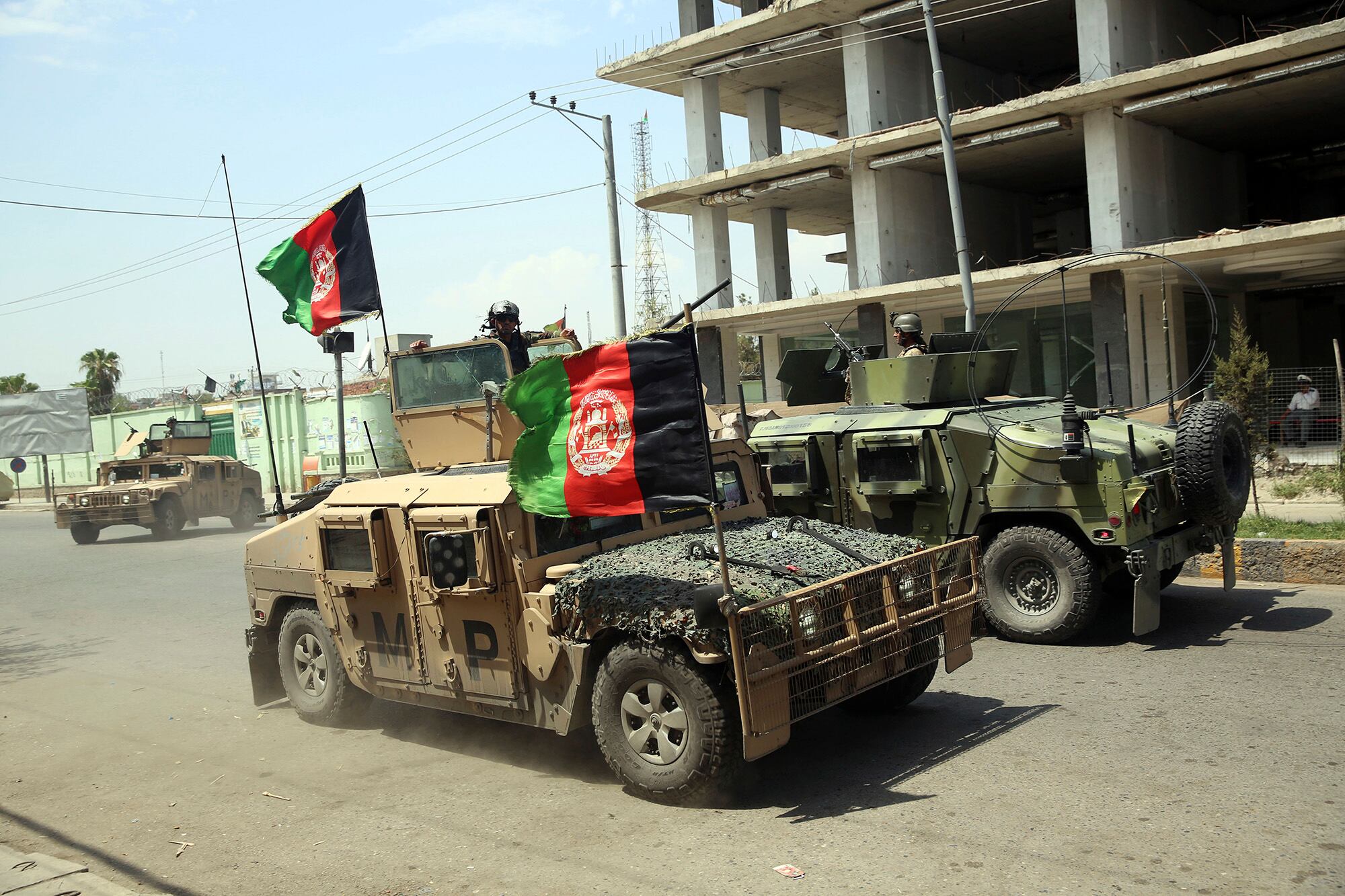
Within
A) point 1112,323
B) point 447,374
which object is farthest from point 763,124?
point 447,374

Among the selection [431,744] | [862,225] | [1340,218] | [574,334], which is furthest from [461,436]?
[862,225]

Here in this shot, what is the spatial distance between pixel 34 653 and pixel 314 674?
563 cm

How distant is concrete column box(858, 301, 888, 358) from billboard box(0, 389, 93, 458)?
26.4 metres

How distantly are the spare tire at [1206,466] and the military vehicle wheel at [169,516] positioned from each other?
20.2 metres

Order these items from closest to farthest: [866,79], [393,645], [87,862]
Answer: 1. [87,862]
2. [393,645]
3. [866,79]

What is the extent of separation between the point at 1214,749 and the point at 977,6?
22480 mm

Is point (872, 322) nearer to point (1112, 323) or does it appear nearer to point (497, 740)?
point (1112, 323)

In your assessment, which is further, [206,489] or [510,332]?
[206,489]

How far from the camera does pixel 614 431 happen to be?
579 centimetres

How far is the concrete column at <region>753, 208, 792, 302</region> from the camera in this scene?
30.9 meters

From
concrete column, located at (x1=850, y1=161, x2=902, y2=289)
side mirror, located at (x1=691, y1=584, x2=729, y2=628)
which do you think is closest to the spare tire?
side mirror, located at (x1=691, y1=584, x2=729, y2=628)

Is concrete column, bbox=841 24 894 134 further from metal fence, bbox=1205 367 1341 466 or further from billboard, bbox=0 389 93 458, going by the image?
billboard, bbox=0 389 93 458

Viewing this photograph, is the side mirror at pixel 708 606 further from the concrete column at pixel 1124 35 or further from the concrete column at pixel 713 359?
the concrete column at pixel 713 359

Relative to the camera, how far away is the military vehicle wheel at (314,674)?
7.86 meters
